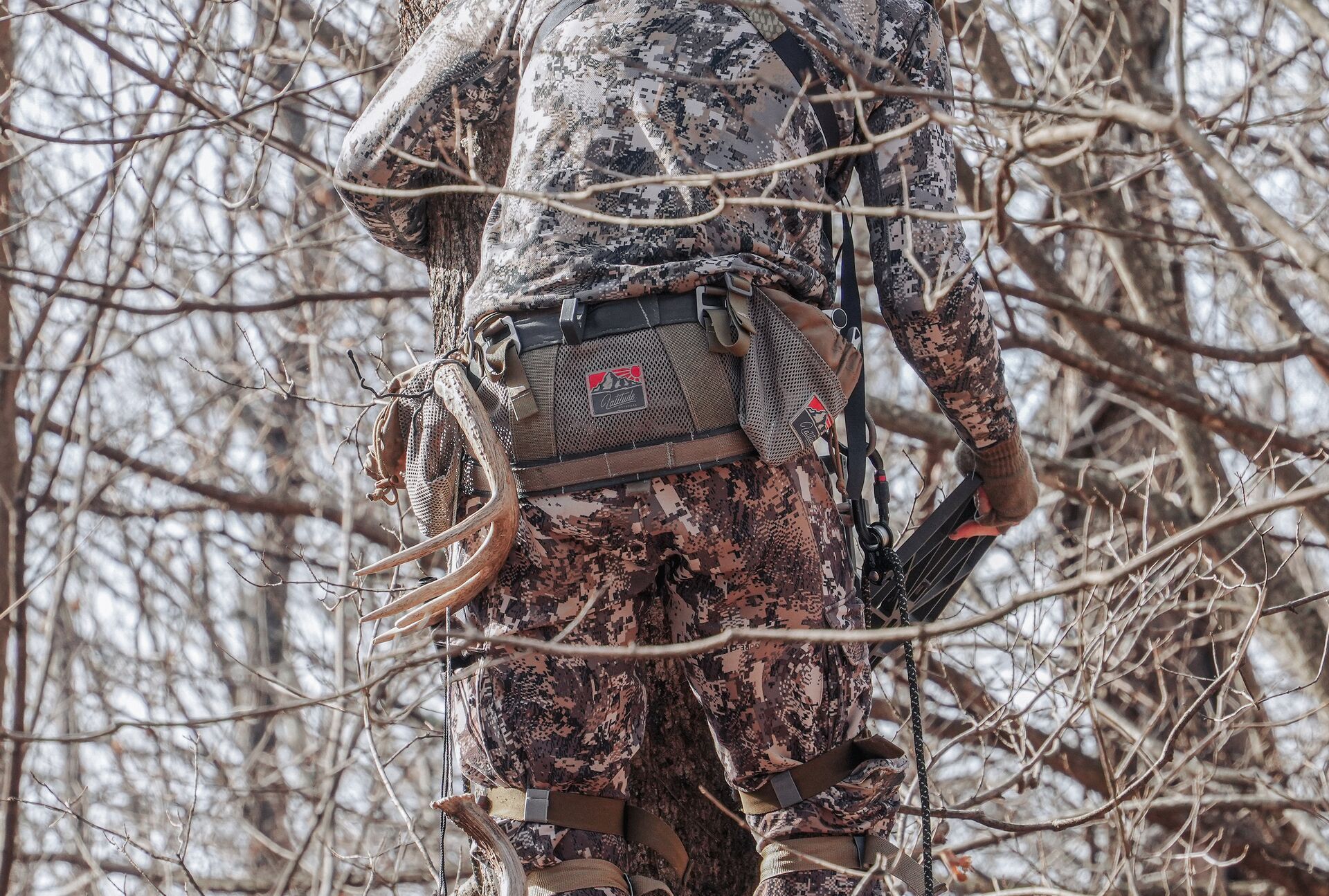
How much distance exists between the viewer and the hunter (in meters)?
2.56

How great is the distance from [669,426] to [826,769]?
71cm

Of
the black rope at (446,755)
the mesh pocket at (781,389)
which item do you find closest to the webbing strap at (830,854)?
the black rope at (446,755)

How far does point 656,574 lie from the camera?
111 inches

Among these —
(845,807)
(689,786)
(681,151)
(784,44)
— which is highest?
(784,44)

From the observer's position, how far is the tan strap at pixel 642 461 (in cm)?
255

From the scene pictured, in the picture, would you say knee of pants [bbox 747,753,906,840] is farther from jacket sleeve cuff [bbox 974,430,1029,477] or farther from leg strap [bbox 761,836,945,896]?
jacket sleeve cuff [bbox 974,430,1029,477]

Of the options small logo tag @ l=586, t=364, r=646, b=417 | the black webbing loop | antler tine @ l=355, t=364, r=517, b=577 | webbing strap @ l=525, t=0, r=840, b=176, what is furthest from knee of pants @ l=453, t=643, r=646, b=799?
webbing strap @ l=525, t=0, r=840, b=176

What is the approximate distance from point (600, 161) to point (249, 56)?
3.05 meters

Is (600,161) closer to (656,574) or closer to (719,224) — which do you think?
(719,224)

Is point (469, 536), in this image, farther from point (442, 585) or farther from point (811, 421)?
point (811, 421)

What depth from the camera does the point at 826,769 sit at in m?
2.68

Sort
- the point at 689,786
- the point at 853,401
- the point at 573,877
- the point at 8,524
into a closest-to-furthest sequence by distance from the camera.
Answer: the point at 573,877 < the point at 853,401 < the point at 689,786 < the point at 8,524

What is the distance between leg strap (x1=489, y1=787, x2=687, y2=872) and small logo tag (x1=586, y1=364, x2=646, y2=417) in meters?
0.69

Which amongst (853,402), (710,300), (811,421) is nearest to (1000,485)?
(853,402)
